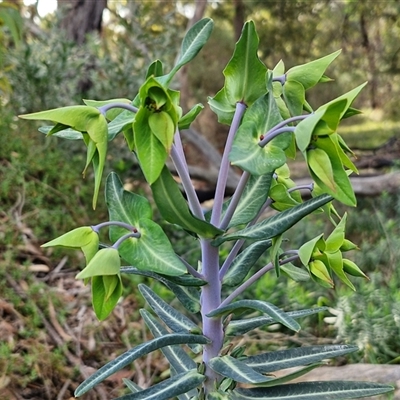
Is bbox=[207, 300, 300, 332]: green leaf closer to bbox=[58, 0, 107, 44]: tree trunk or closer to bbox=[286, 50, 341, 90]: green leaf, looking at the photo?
bbox=[286, 50, 341, 90]: green leaf

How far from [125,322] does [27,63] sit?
1879mm

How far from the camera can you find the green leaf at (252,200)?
91cm

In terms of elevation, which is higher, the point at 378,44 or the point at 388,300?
the point at 378,44

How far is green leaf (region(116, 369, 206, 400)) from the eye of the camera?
2.98 ft

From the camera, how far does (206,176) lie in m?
4.03

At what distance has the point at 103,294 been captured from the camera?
79cm

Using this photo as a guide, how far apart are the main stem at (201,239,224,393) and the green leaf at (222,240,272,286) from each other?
3 cm

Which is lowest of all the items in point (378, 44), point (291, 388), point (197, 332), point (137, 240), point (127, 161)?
point (291, 388)

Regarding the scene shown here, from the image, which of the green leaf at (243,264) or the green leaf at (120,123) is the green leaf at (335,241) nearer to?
the green leaf at (243,264)

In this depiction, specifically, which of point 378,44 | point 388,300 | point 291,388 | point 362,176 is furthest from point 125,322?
point 378,44

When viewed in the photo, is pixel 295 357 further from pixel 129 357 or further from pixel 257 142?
pixel 257 142

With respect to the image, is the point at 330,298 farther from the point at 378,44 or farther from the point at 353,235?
the point at 378,44

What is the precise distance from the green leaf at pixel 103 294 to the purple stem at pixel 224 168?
27 cm

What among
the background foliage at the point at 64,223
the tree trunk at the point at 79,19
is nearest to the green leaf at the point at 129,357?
the background foliage at the point at 64,223
